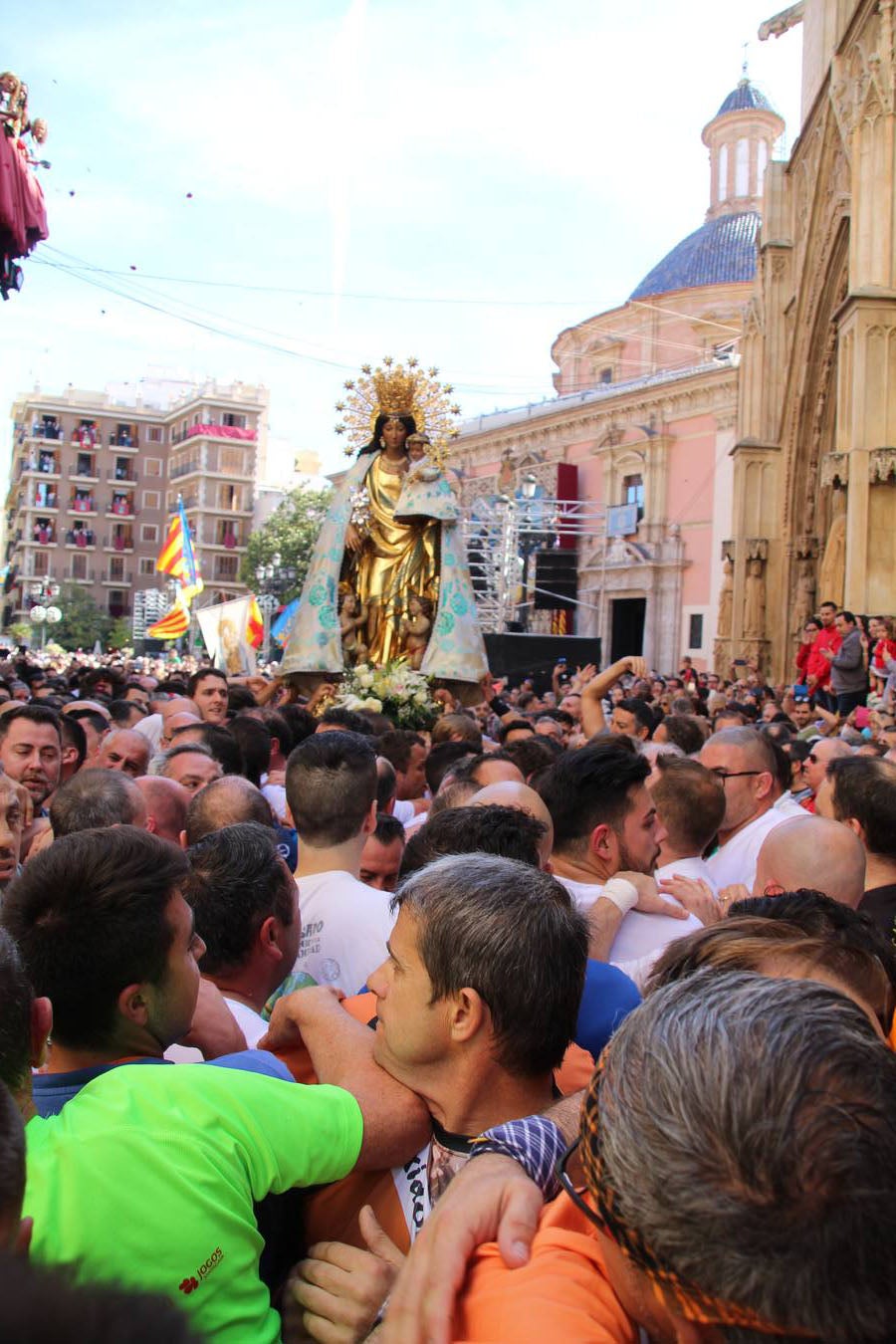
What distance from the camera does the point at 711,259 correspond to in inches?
1667

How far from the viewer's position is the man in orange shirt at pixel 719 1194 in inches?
41.5

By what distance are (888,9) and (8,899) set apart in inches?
588

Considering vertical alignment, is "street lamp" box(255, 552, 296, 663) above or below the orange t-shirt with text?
above

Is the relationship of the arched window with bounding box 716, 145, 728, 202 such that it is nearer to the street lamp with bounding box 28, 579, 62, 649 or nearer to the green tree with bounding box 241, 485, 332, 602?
the green tree with bounding box 241, 485, 332, 602

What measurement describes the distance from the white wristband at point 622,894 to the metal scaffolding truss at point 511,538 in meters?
29.6

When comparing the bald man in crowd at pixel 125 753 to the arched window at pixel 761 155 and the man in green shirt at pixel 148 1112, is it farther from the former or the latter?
the arched window at pixel 761 155

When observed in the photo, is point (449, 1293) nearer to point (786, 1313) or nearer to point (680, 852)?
point (786, 1313)

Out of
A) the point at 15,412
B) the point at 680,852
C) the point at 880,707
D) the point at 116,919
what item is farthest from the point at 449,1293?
the point at 15,412

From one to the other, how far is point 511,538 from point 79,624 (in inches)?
1620

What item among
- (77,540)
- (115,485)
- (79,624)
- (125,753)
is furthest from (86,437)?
(125,753)

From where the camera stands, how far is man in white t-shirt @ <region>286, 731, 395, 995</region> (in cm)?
328

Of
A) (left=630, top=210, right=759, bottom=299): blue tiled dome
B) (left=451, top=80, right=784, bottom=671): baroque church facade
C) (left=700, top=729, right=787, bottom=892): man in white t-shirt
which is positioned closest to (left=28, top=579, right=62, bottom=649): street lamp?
(left=451, top=80, right=784, bottom=671): baroque church facade

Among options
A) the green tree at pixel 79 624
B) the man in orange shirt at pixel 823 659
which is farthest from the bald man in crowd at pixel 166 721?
the green tree at pixel 79 624

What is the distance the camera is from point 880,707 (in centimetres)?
1022
